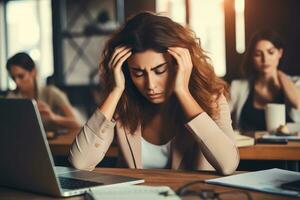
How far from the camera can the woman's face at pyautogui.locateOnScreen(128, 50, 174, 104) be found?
1.84 meters

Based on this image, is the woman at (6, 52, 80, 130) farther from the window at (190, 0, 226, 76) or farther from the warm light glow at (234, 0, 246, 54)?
the warm light glow at (234, 0, 246, 54)

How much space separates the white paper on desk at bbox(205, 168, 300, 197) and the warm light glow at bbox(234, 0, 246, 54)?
8.86ft

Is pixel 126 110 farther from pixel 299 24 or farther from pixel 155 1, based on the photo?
pixel 155 1

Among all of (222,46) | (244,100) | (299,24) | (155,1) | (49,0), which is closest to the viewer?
(244,100)

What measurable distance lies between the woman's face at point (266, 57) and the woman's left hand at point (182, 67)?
1965 mm

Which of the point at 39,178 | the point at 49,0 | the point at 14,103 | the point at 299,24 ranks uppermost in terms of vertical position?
the point at 49,0

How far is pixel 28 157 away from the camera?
126cm

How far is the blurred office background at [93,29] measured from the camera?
404 centimetres

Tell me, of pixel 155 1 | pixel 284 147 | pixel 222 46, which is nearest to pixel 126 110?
pixel 284 147

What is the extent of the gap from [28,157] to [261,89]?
2.67 metres

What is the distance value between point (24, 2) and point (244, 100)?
2731mm

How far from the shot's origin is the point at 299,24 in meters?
3.96

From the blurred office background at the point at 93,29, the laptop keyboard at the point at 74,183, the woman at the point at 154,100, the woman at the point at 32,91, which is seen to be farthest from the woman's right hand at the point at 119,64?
the blurred office background at the point at 93,29

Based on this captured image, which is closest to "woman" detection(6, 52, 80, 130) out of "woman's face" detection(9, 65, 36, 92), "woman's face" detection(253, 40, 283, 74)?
"woman's face" detection(9, 65, 36, 92)
